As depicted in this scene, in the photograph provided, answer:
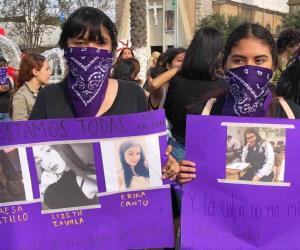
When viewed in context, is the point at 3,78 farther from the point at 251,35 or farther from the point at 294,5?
the point at 294,5

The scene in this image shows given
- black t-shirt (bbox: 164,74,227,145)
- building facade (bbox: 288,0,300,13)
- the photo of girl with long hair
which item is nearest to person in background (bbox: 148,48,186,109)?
black t-shirt (bbox: 164,74,227,145)

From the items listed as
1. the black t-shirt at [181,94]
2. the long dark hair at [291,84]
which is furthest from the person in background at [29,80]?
the long dark hair at [291,84]

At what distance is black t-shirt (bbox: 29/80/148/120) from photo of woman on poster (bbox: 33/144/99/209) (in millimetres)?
168

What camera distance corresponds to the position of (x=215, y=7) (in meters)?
45.3

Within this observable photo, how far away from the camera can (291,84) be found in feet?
10.2

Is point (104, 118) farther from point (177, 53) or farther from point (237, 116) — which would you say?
point (177, 53)

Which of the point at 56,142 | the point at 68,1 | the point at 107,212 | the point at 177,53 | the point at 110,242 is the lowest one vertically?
the point at 110,242

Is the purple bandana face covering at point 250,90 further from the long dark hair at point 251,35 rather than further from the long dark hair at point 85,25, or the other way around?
the long dark hair at point 85,25

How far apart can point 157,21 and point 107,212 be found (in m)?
42.3

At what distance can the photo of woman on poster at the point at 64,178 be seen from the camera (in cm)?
212

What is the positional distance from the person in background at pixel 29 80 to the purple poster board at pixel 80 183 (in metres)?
2.86

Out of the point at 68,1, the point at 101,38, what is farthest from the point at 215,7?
the point at 101,38

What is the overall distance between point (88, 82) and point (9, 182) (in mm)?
538

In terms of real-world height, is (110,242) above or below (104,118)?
below
